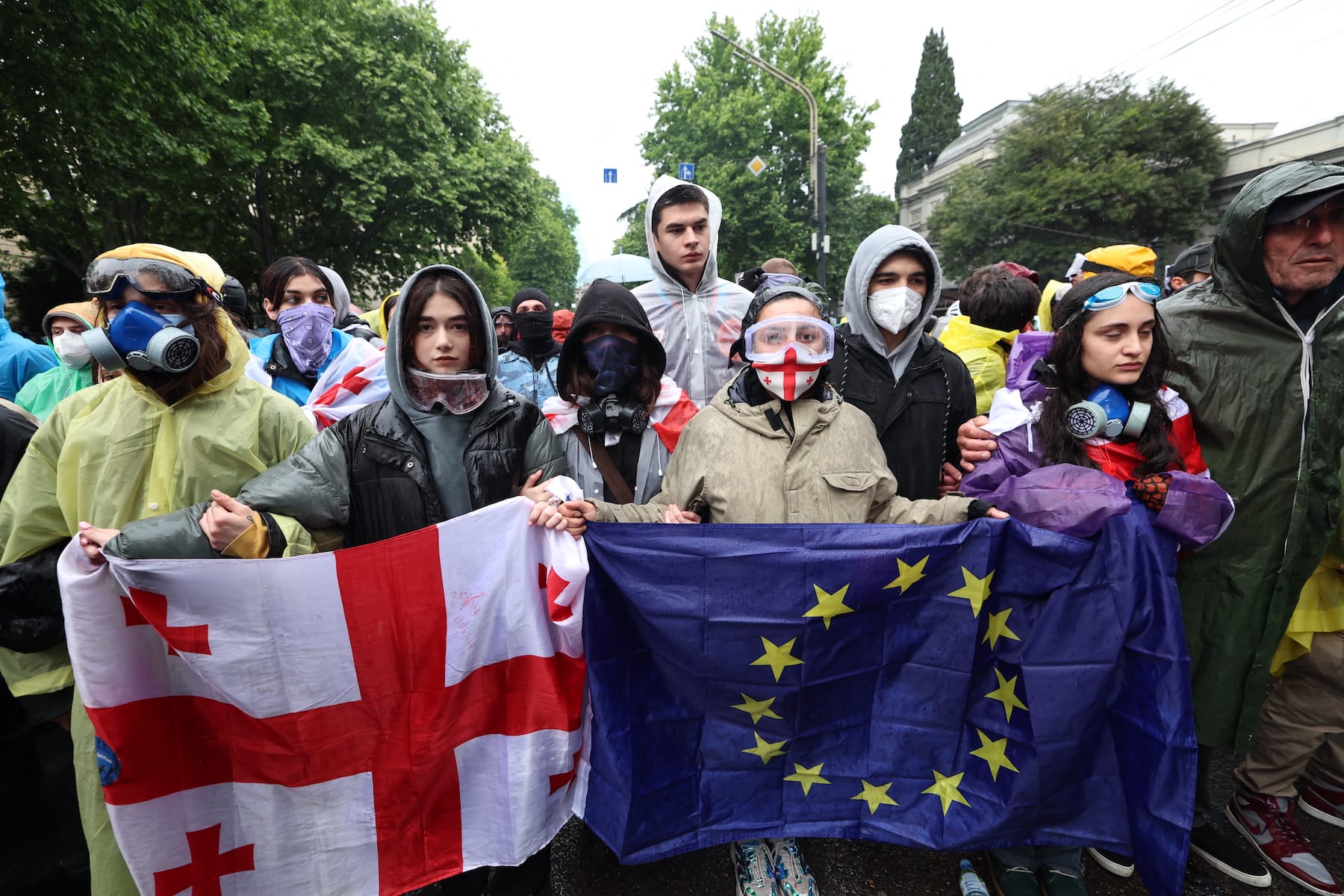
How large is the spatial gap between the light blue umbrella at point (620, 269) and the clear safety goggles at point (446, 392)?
976cm

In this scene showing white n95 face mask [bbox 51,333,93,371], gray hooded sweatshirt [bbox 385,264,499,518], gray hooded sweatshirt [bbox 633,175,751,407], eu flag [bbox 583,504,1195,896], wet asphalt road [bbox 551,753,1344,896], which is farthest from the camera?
gray hooded sweatshirt [bbox 633,175,751,407]

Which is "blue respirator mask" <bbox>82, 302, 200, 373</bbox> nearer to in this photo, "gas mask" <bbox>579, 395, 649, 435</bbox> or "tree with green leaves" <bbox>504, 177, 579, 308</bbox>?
"gas mask" <bbox>579, 395, 649, 435</bbox>

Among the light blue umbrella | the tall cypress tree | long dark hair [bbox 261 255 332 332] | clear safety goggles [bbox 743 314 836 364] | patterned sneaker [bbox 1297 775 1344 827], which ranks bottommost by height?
patterned sneaker [bbox 1297 775 1344 827]

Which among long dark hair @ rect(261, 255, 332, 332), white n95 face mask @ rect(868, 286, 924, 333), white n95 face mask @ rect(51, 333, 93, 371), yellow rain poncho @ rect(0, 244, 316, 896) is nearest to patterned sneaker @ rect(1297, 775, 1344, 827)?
white n95 face mask @ rect(868, 286, 924, 333)

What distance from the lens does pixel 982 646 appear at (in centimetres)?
221

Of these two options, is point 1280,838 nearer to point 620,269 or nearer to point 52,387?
point 52,387

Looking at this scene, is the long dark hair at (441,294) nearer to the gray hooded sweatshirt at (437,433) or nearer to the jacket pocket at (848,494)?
the gray hooded sweatshirt at (437,433)

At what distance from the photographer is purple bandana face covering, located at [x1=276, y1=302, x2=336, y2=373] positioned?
394 centimetres

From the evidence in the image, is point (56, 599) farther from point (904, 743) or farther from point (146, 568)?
point (904, 743)

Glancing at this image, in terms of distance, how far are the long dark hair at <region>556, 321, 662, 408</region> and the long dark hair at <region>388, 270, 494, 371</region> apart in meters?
0.50

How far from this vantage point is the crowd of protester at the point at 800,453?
2031mm

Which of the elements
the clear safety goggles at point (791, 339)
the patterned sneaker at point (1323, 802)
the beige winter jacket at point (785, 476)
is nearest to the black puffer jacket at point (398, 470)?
the beige winter jacket at point (785, 476)

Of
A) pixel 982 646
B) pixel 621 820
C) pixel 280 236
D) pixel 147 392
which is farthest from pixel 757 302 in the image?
pixel 280 236

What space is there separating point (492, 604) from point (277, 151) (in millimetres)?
19812
